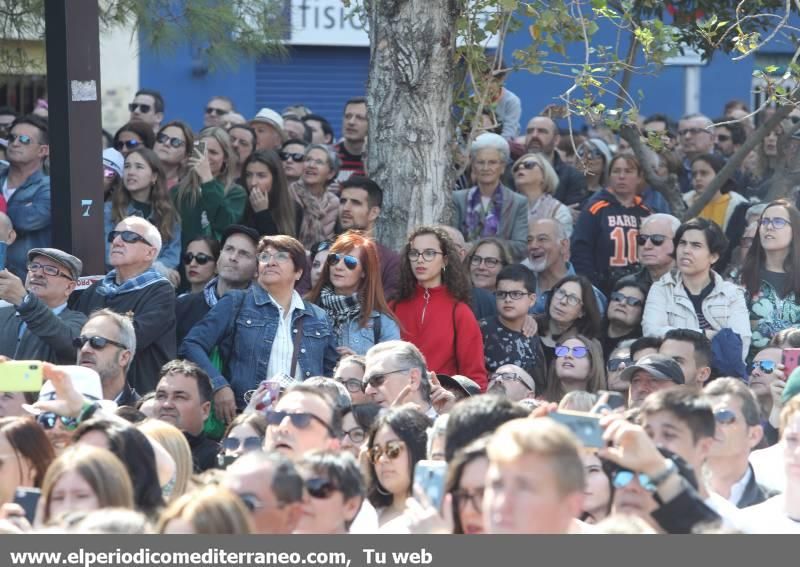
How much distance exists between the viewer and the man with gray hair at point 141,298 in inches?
325

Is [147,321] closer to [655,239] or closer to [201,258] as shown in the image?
[201,258]

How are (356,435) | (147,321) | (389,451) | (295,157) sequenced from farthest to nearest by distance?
(295,157) → (147,321) → (356,435) → (389,451)

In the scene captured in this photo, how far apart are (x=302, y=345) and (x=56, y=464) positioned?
11.0 feet

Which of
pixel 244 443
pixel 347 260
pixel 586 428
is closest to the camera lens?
pixel 586 428

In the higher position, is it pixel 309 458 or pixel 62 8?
pixel 62 8

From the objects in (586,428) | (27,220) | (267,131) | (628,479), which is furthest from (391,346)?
(267,131)

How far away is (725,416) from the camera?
6.27 metres

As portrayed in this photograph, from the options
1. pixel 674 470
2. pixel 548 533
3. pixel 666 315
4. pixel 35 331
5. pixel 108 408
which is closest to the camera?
pixel 548 533

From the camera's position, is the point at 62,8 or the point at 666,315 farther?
the point at 666,315

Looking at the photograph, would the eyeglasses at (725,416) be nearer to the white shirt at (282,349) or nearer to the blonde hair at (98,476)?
the blonde hair at (98,476)

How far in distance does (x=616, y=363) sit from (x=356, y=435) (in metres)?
1.97
